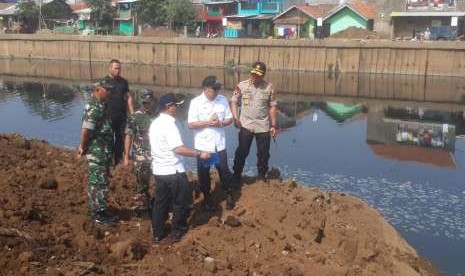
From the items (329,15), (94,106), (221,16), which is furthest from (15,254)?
(221,16)

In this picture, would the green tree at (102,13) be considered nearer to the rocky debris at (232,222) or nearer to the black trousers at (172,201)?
the rocky debris at (232,222)

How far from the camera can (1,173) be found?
8.38 m

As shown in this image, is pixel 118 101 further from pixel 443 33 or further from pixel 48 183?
pixel 443 33

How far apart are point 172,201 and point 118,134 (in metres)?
2.93

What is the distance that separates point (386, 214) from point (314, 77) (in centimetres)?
2891

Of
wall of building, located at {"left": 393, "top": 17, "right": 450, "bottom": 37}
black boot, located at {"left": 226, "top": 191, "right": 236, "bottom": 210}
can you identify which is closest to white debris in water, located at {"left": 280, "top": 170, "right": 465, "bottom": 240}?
black boot, located at {"left": 226, "top": 191, "right": 236, "bottom": 210}

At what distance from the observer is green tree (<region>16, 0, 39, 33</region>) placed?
216 ft

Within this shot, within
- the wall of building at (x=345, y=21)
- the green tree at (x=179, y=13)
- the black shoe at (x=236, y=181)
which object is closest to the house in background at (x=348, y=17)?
the wall of building at (x=345, y=21)

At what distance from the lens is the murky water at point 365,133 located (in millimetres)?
11914

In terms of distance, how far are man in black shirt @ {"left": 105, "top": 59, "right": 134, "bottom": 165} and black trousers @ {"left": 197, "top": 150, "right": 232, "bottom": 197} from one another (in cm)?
194

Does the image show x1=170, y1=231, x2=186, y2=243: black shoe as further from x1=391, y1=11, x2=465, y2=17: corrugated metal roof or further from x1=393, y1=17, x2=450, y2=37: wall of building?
x1=393, y1=17, x2=450, y2=37: wall of building

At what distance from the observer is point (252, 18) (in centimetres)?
6003

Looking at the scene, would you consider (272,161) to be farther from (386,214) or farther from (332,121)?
(332,121)

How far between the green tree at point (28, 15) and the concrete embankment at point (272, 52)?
11827 millimetres
